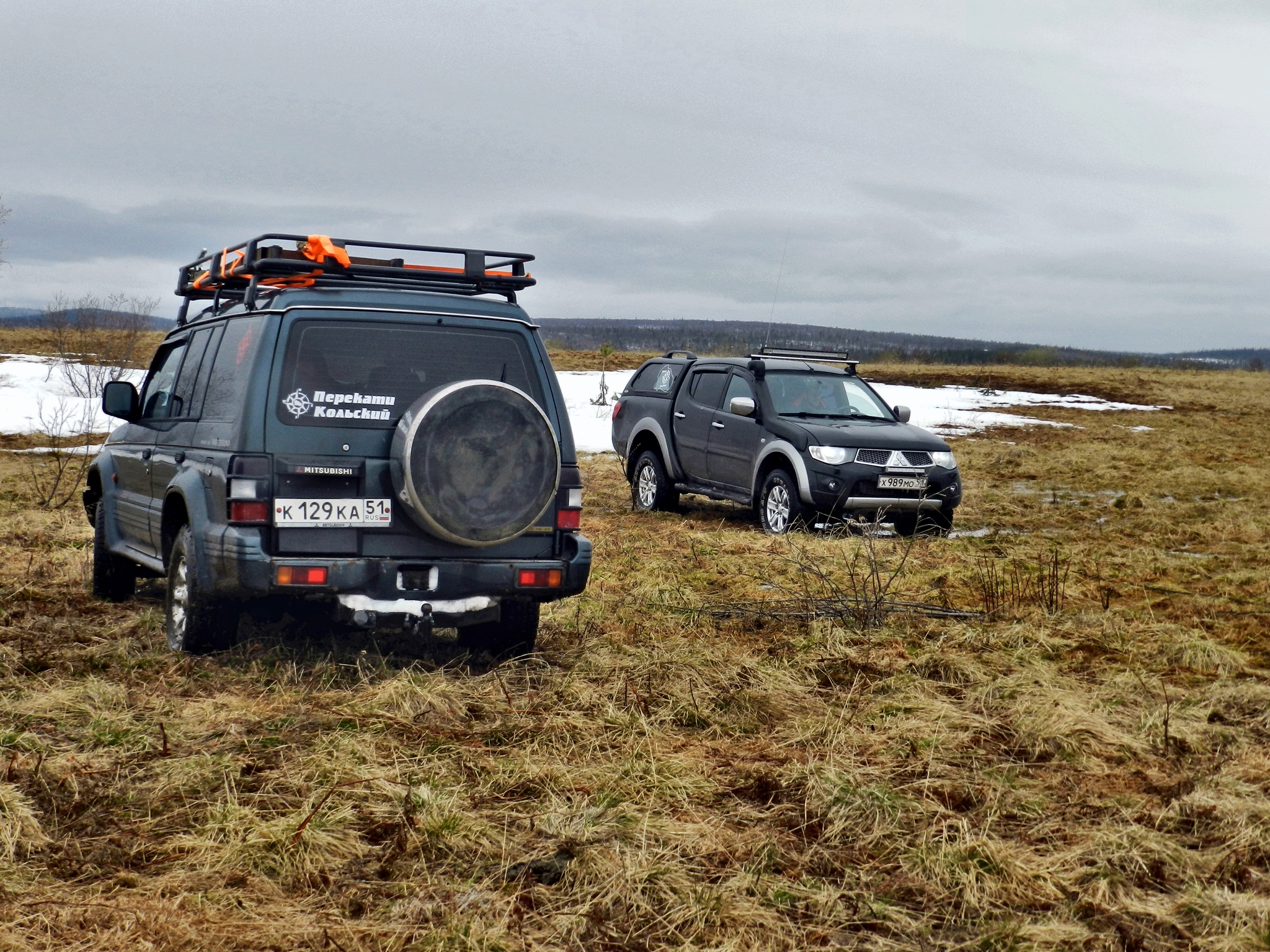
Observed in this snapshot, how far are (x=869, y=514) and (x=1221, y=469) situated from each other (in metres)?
9.51

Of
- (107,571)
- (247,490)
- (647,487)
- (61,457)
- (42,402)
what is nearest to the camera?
(247,490)

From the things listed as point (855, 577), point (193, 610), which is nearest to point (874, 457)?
point (855, 577)

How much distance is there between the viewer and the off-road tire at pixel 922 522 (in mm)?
11758

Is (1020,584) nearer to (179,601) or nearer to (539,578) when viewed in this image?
(539,578)

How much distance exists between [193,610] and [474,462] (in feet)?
5.22

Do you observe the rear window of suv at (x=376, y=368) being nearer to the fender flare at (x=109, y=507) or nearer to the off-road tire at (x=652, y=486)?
the fender flare at (x=109, y=507)

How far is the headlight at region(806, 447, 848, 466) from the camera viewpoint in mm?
11461

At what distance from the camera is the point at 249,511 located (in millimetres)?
5469

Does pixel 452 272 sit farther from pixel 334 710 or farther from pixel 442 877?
pixel 442 877

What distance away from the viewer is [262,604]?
5961 millimetres

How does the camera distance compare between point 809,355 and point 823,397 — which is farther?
point 809,355

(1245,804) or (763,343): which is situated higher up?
(763,343)

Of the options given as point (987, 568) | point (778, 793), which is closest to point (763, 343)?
point (987, 568)

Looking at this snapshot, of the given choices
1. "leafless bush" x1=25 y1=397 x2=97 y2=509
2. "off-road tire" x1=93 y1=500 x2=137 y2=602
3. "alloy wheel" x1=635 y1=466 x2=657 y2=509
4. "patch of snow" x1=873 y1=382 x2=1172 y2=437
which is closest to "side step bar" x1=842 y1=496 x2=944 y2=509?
"alloy wheel" x1=635 y1=466 x2=657 y2=509
